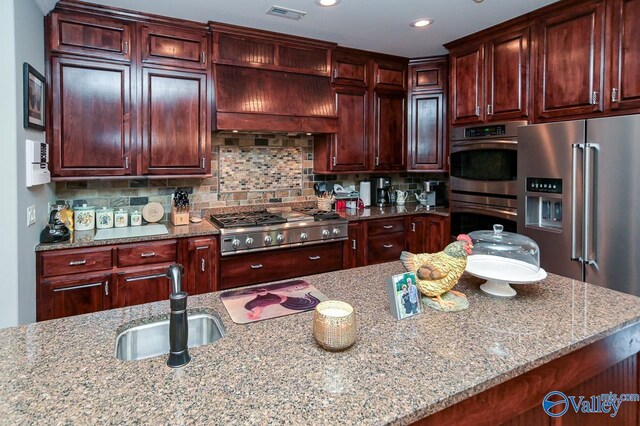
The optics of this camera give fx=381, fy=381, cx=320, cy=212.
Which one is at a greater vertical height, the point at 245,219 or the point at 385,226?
the point at 245,219

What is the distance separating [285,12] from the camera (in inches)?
112

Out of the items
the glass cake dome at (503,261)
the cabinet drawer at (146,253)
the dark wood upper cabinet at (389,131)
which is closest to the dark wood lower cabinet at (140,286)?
the cabinet drawer at (146,253)

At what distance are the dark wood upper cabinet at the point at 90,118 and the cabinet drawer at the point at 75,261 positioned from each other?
23.4 inches

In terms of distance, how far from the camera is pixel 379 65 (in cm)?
389

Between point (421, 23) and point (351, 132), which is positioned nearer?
point (421, 23)

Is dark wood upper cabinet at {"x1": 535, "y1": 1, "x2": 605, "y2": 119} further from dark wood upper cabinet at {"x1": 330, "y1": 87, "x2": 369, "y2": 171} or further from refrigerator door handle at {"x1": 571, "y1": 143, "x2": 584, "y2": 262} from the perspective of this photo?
dark wood upper cabinet at {"x1": 330, "y1": 87, "x2": 369, "y2": 171}

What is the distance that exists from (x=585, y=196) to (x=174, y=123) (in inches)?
117

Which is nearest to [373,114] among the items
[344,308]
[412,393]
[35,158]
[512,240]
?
[512,240]

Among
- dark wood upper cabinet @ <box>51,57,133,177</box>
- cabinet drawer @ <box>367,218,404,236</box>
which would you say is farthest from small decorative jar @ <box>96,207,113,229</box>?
cabinet drawer @ <box>367,218,404,236</box>

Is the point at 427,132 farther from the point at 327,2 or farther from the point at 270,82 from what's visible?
the point at 327,2

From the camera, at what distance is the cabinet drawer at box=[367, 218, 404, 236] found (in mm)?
3601

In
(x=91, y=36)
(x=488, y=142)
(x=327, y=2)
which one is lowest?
(x=488, y=142)

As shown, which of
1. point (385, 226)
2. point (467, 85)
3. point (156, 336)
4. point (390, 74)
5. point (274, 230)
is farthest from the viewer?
point (390, 74)

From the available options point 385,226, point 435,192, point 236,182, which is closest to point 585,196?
point 385,226
